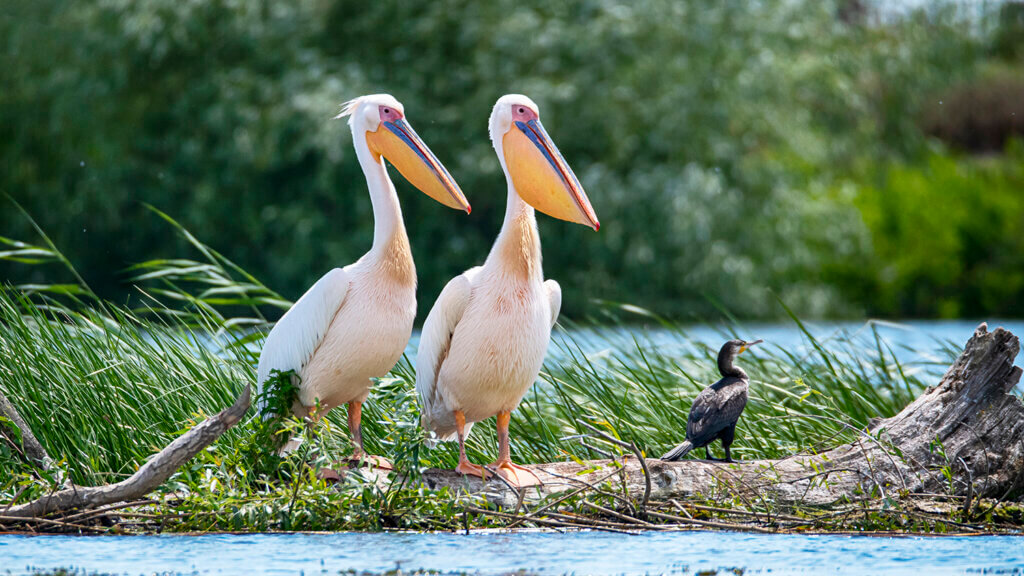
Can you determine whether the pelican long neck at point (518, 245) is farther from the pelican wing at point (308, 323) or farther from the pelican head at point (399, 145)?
the pelican wing at point (308, 323)

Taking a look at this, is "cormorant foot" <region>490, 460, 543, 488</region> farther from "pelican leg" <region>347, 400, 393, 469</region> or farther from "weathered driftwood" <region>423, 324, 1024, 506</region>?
"pelican leg" <region>347, 400, 393, 469</region>

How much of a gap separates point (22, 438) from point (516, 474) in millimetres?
1962

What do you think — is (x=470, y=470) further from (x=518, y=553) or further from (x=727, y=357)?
(x=727, y=357)

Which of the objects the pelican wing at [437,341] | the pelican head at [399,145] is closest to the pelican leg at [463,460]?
the pelican wing at [437,341]

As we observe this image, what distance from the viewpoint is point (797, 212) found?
1638cm

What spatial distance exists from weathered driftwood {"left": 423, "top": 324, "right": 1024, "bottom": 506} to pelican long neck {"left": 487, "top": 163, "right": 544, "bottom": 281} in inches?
31.1

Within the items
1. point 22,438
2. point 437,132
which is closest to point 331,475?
point 22,438

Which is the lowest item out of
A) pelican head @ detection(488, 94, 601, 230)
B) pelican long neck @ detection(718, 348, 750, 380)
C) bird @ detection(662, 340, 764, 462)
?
bird @ detection(662, 340, 764, 462)

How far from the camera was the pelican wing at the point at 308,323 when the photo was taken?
4.38 metres

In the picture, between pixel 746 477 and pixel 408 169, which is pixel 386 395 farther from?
pixel 746 477

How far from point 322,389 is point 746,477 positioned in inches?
66.1

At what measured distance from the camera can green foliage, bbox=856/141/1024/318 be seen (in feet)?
60.7

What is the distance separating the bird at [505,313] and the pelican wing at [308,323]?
0.38 metres

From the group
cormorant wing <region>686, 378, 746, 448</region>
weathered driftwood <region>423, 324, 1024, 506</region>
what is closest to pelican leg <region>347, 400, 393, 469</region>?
weathered driftwood <region>423, 324, 1024, 506</region>
